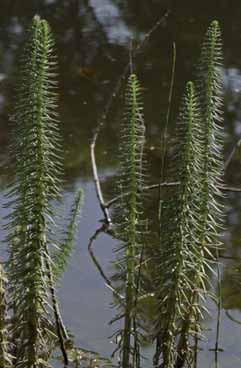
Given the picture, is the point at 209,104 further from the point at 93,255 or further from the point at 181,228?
the point at 93,255

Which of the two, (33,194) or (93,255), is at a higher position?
(33,194)

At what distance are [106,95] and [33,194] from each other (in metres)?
3.84

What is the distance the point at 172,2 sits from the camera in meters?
8.70

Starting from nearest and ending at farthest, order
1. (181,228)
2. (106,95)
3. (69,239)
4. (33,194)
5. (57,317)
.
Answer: (33,194) < (181,228) < (57,317) < (69,239) < (106,95)

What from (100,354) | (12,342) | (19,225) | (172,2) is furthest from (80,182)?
(172,2)

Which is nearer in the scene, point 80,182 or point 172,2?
point 80,182

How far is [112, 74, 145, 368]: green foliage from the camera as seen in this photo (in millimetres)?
2844

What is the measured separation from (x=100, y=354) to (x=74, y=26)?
4.86 metres

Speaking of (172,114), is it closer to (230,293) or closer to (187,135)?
(230,293)

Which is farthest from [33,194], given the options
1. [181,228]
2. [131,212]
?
[181,228]

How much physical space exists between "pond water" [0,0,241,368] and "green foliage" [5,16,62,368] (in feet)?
3.17

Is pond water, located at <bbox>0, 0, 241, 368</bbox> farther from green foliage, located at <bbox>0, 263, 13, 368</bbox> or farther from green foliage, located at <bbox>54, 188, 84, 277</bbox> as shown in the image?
green foliage, located at <bbox>0, 263, 13, 368</bbox>

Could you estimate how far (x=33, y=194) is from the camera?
2.76 meters

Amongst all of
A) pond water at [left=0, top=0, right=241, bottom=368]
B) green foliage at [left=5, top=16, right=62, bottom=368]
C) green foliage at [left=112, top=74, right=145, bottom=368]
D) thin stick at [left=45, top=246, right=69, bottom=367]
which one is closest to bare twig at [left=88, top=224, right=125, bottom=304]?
pond water at [left=0, top=0, right=241, bottom=368]
